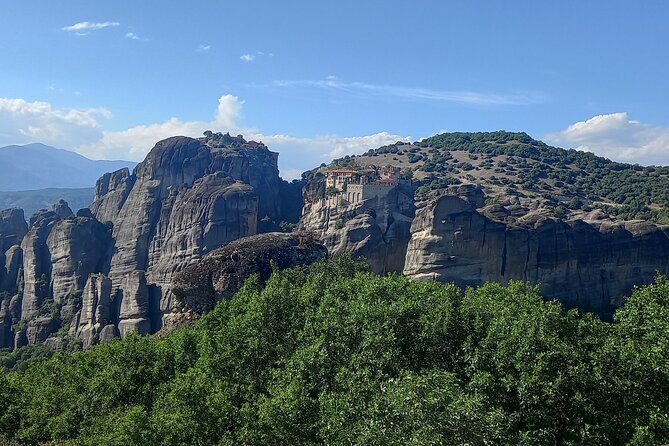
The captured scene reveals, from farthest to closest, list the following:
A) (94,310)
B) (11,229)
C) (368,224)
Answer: (11,229) → (94,310) → (368,224)

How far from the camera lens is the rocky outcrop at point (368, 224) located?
90250mm

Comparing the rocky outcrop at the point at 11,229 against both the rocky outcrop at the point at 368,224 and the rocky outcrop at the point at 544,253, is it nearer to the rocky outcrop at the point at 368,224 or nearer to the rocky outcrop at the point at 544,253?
the rocky outcrop at the point at 368,224

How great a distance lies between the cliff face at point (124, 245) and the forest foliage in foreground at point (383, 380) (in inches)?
2253

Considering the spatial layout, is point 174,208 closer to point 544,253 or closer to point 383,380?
point 544,253

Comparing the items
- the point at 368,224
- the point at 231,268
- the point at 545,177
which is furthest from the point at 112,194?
the point at 545,177

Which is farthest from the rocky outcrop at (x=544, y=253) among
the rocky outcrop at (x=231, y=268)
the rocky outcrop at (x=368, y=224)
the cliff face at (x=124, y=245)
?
the cliff face at (x=124, y=245)

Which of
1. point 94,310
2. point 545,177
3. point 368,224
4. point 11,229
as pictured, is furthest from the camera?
point 545,177

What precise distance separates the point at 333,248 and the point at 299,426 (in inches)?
2610

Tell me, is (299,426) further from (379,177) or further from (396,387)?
(379,177)

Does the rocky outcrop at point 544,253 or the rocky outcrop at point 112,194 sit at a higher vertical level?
the rocky outcrop at point 112,194

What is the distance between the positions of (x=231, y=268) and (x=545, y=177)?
10571 cm

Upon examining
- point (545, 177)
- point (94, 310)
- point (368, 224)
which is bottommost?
point (94, 310)

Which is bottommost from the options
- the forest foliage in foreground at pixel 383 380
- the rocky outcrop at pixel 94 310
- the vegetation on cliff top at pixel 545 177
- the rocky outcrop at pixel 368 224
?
the rocky outcrop at pixel 94 310

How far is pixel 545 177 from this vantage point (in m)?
151
